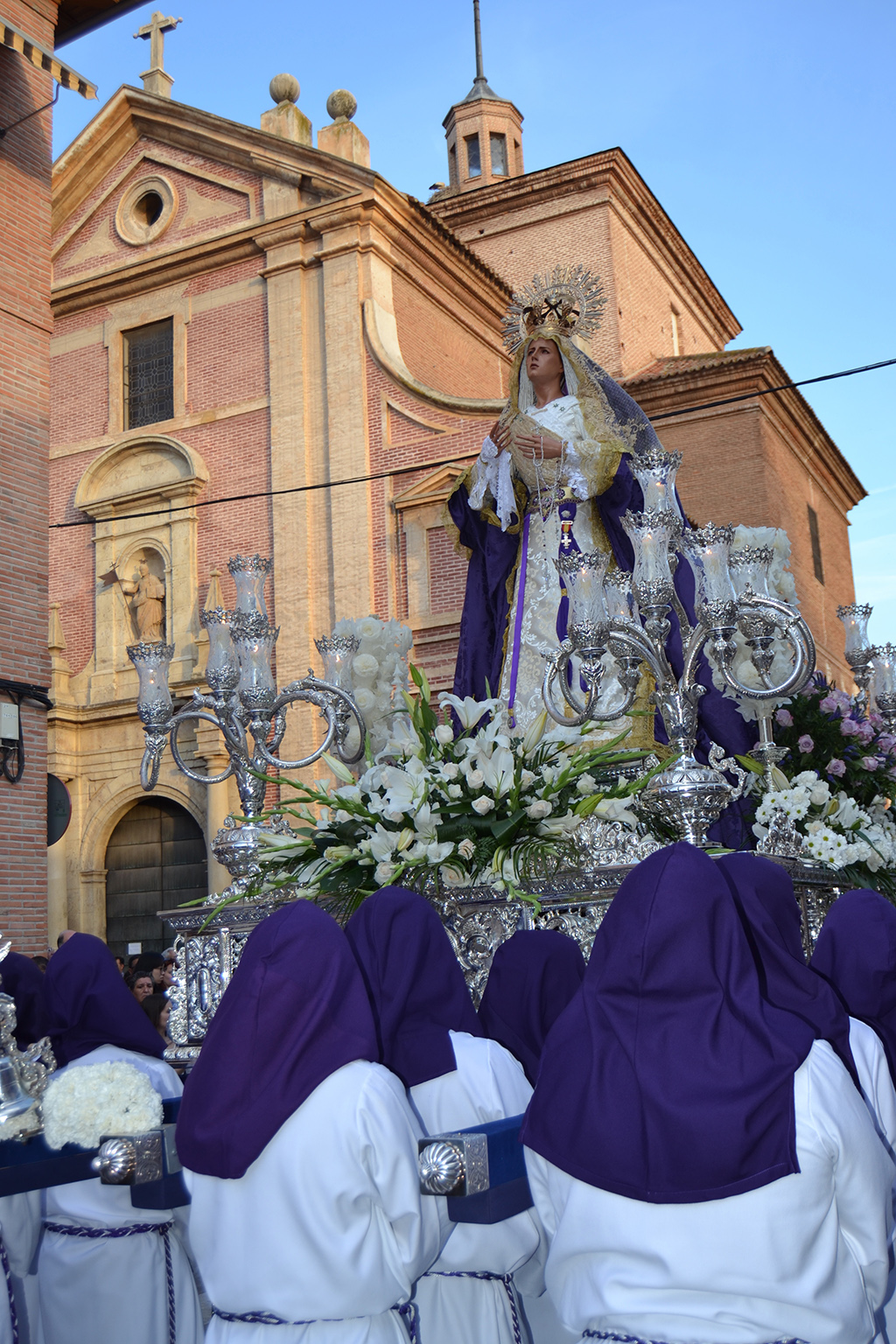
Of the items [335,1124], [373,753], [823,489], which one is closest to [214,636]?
[373,753]

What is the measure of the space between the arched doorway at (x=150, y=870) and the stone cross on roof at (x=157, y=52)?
9.91 metres

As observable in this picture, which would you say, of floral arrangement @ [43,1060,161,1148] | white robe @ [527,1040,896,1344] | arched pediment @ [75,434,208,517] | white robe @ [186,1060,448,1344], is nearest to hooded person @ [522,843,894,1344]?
white robe @ [527,1040,896,1344]

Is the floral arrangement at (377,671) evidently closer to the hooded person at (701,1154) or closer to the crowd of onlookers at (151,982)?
the crowd of onlookers at (151,982)

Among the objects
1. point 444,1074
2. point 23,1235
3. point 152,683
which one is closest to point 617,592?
point 152,683

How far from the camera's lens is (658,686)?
4.27m

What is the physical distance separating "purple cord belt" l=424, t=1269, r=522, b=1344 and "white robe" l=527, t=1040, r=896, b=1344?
723 millimetres

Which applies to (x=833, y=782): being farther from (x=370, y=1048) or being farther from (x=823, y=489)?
(x=823, y=489)

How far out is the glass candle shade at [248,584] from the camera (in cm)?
509

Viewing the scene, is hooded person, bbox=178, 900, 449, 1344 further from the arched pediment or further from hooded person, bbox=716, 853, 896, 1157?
the arched pediment

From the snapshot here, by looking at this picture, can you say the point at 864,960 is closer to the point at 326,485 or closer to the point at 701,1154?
the point at 701,1154

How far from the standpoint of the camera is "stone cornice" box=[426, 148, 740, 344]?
18.0m

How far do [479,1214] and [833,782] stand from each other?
3.59 metres

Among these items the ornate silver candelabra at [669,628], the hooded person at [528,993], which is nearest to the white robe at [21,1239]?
the hooded person at [528,993]

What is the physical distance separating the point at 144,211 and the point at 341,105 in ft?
10.8
